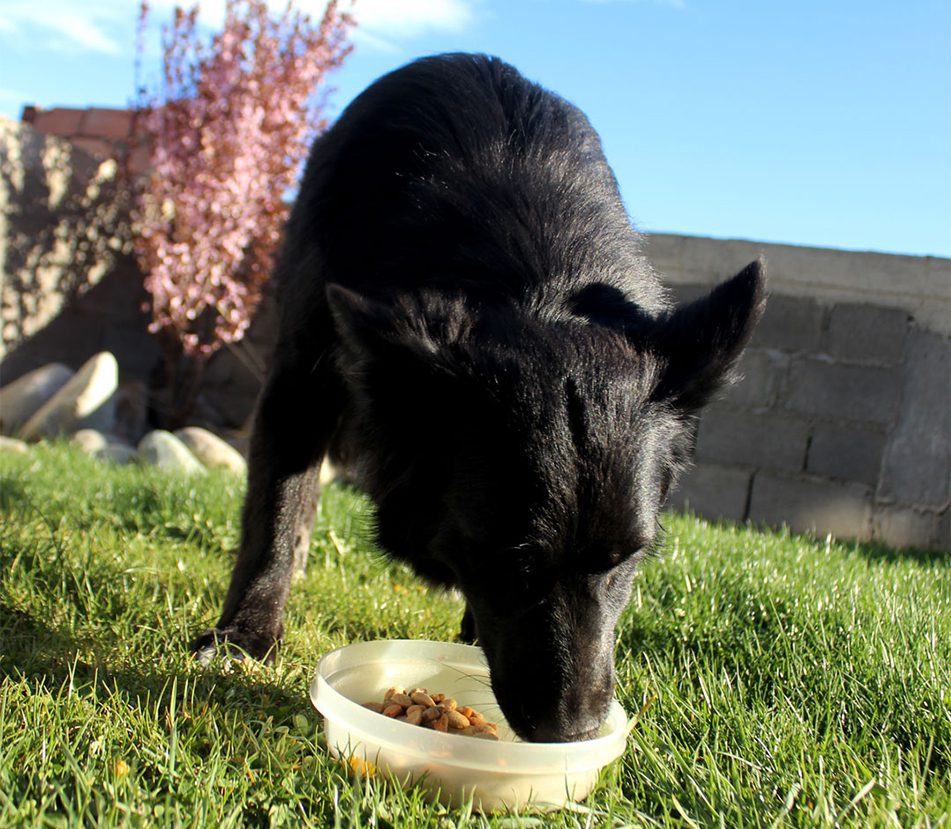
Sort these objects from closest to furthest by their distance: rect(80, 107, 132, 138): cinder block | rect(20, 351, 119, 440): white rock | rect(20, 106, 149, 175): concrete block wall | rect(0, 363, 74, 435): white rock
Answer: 1. rect(20, 351, 119, 440): white rock
2. rect(0, 363, 74, 435): white rock
3. rect(20, 106, 149, 175): concrete block wall
4. rect(80, 107, 132, 138): cinder block

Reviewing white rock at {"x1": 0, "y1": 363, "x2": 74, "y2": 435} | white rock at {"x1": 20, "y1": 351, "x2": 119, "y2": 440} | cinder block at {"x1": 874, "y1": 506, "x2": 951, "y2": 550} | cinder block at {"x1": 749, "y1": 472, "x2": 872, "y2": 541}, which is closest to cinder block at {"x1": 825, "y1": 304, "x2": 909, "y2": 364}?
cinder block at {"x1": 749, "y1": 472, "x2": 872, "y2": 541}

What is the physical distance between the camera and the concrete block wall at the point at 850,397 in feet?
17.3

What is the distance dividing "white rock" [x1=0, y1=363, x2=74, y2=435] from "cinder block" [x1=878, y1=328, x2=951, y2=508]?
553 cm

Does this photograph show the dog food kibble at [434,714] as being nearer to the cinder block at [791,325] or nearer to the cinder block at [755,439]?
the cinder block at [755,439]

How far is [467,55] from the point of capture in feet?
9.49

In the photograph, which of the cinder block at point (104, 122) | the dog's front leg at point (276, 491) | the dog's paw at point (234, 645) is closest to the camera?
the dog's paw at point (234, 645)

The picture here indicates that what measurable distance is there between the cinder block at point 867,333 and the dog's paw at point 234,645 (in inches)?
155

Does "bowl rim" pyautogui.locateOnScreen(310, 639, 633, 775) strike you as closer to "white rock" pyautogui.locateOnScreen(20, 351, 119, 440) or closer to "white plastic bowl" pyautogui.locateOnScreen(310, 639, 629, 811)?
"white plastic bowl" pyautogui.locateOnScreen(310, 639, 629, 811)

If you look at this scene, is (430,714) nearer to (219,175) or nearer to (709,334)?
(709,334)

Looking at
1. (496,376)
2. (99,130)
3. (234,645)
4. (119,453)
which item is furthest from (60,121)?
(496,376)

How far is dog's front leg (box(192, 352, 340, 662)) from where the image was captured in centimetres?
266

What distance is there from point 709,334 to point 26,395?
18.7 ft

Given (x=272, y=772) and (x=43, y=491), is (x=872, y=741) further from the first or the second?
(x=43, y=491)

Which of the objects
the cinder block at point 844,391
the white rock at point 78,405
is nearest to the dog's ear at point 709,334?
the cinder block at point 844,391
